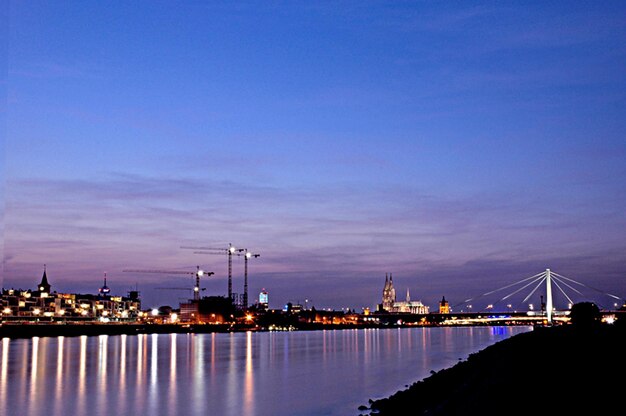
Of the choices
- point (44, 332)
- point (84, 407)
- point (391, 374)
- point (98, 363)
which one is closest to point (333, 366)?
point (391, 374)

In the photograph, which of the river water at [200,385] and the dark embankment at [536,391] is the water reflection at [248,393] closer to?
the river water at [200,385]

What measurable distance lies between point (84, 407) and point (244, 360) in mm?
39909

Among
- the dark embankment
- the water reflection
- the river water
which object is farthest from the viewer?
the river water

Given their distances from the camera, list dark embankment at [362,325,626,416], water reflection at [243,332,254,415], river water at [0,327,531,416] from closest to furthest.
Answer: dark embankment at [362,325,626,416] → water reflection at [243,332,254,415] → river water at [0,327,531,416]

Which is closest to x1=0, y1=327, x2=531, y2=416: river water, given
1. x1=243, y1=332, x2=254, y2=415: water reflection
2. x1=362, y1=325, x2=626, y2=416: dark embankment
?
x1=243, y1=332, x2=254, y2=415: water reflection

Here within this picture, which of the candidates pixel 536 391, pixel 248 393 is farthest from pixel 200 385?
pixel 536 391

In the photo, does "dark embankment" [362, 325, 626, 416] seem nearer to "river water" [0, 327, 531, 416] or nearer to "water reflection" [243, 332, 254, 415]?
"river water" [0, 327, 531, 416]

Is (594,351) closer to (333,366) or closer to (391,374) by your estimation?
(391,374)

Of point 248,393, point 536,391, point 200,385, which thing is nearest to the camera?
point 536,391

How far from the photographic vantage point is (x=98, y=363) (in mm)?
69312

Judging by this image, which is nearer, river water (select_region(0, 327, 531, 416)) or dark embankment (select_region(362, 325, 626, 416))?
dark embankment (select_region(362, 325, 626, 416))

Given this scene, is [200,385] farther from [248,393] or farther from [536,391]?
[536,391]

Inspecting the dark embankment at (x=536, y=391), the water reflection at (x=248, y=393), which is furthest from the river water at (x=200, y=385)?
the dark embankment at (x=536, y=391)

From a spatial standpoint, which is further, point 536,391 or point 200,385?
point 200,385
